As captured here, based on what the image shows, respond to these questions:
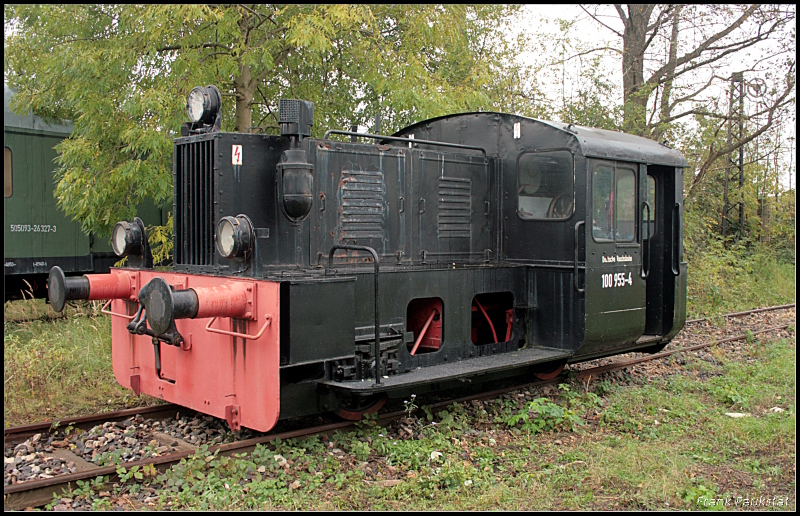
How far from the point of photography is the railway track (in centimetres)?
433

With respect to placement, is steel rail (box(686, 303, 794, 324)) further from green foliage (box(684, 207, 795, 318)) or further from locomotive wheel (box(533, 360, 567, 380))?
locomotive wheel (box(533, 360, 567, 380))

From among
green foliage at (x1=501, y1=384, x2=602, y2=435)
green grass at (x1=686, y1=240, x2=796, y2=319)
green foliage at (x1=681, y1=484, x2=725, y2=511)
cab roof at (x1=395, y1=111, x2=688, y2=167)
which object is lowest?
green foliage at (x1=681, y1=484, x2=725, y2=511)

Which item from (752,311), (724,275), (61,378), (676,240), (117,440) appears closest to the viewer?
(117,440)

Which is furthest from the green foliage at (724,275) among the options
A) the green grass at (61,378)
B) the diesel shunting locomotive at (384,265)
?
the green grass at (61,378)

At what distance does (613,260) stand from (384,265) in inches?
98.3

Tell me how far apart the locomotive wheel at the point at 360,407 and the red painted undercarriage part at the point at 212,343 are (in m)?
1.02

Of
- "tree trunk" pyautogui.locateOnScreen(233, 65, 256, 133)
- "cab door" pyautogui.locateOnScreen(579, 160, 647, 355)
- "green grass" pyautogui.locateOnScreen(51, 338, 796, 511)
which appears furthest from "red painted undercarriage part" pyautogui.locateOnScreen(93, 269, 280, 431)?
"tree trunk" pyautogui.locateOnScreen(233, 65, 256, 133)

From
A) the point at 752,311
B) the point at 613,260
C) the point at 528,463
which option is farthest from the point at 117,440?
the point at 752,311

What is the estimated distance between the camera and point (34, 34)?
8.94 m

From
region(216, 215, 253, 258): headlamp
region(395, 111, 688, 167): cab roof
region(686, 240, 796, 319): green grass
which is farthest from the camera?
region(686, 240, 796, 319): green grass

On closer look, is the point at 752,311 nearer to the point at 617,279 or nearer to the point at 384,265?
the point at 617,279

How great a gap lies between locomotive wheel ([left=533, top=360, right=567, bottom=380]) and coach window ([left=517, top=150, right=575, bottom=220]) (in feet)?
5.42

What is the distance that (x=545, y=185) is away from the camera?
6.96 meters

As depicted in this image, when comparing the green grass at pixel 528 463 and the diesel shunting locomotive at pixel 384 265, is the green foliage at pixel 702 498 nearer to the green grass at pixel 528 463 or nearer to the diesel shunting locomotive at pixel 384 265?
the green grass at pixel 528 463
